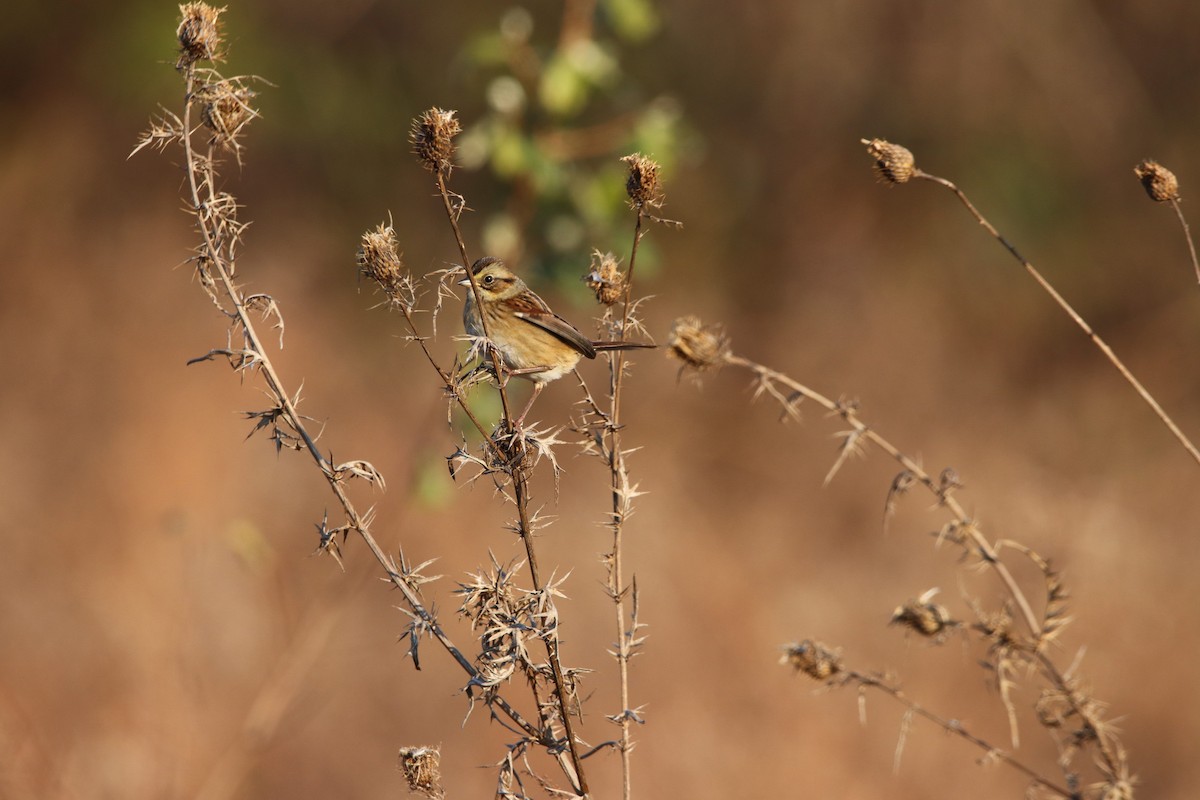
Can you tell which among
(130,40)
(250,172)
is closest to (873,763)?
(250,172)

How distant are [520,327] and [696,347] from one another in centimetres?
112

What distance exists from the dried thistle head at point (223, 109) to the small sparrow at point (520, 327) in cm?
110

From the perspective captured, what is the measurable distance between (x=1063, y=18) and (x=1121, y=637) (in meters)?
5.30

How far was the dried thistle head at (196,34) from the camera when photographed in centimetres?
233

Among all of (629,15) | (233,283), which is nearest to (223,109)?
(233,283)

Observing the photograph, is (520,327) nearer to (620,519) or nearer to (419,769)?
(620,519)

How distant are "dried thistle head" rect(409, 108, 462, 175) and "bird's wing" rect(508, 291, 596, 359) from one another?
899mm

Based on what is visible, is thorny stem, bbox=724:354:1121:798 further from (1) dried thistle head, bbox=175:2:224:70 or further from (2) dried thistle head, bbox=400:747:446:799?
(1) dried thistle head, bbox=175:2:224:70

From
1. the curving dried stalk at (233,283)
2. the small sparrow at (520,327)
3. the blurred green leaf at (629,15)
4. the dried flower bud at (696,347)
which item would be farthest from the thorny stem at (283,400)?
the blurred green leaf at (629,15)

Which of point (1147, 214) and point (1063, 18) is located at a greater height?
point (1063, 18)

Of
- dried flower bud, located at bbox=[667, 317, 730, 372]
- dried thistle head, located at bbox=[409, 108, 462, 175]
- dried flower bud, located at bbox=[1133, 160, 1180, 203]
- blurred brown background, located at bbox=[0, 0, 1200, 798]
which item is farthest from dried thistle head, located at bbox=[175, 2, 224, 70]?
blurred brown background, located at bbox=[0, 0, 1200, 798]

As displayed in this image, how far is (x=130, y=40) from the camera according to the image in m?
10.8

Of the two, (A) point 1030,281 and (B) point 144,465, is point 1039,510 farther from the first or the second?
(B) point 144,465

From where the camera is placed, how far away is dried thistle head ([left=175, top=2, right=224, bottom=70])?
2.33m
